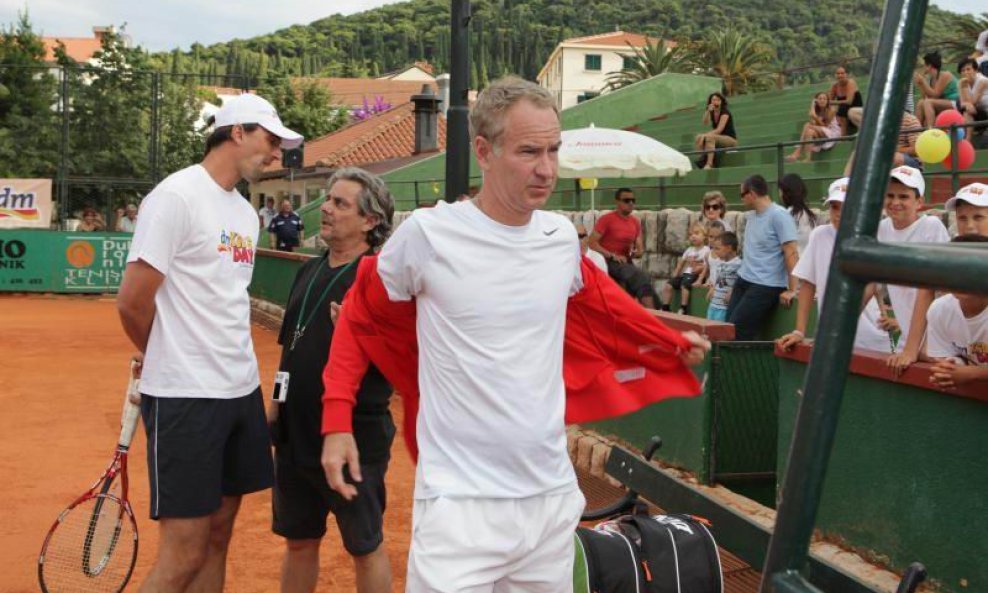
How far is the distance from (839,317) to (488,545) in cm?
185

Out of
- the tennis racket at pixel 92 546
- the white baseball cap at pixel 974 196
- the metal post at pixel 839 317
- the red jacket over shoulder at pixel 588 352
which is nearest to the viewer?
the metal post at pixel 839 317

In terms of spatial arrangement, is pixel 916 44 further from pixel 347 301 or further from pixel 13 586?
pixel 13 586

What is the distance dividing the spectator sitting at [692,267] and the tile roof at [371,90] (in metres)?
87.0

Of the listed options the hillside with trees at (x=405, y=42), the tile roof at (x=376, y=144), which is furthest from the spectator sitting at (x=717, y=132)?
the tile roof at (x=376, y=144)

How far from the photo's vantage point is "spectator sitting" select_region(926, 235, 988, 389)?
4477 millimetres

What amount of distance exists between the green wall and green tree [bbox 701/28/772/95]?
36422 mm

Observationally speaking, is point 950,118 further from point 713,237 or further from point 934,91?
point 713,237

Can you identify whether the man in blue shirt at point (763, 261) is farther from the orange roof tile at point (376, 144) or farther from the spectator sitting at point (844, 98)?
the orange roof tile at point (376, 144)

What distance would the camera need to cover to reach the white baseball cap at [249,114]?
3.92 m

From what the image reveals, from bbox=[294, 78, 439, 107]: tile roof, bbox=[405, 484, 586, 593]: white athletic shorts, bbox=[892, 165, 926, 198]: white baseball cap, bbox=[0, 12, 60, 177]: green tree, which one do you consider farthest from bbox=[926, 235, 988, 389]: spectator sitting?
bbox=[294, 78, 439, 107]: tile roof

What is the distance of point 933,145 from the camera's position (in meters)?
9.74

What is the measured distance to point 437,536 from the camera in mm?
2574

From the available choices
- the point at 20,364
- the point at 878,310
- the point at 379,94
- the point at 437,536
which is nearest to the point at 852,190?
the point at 437,536

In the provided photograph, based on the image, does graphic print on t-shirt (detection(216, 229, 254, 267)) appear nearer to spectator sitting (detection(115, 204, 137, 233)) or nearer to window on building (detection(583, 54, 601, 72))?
spectator sitting (detection(115, 204, 137, 233))
